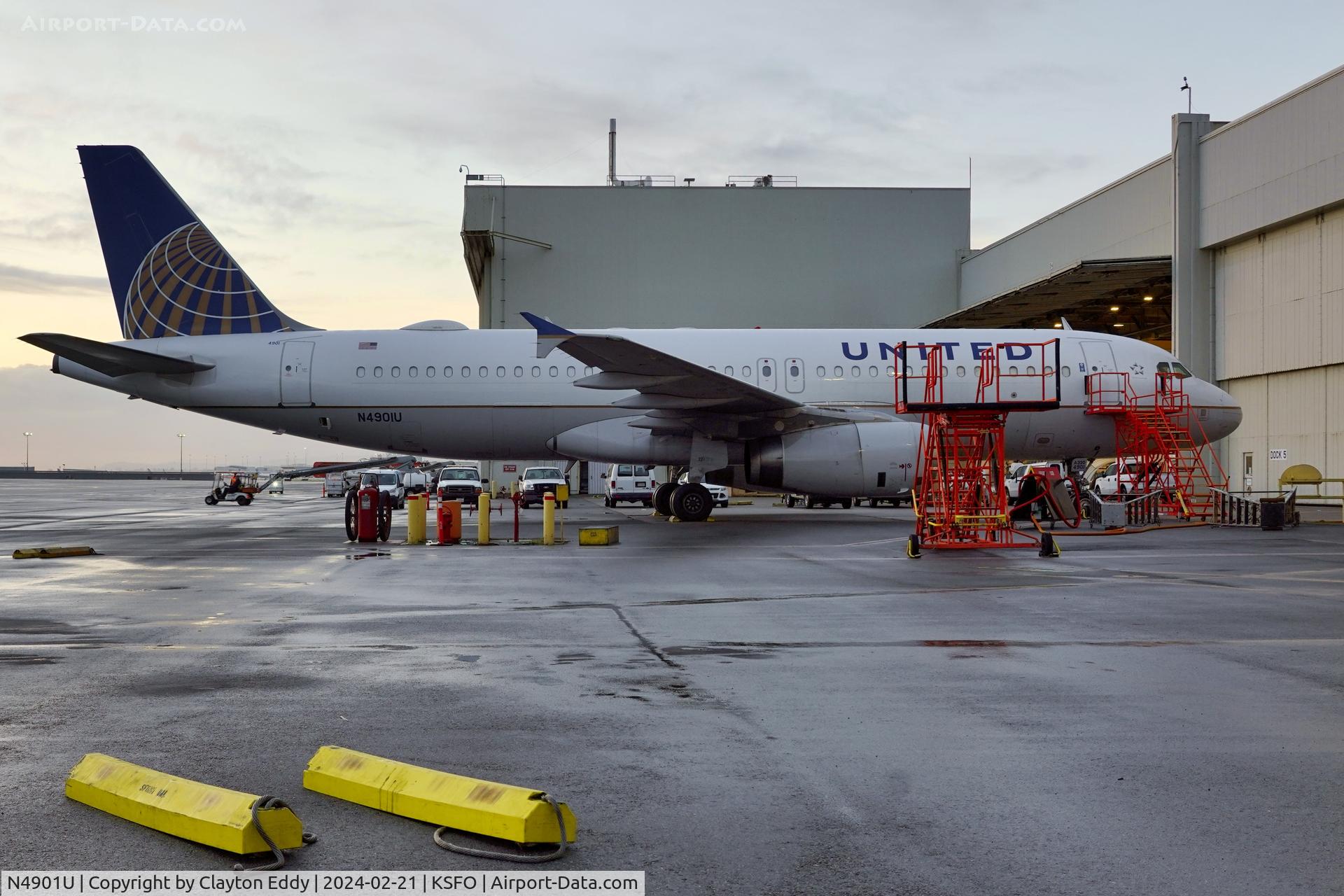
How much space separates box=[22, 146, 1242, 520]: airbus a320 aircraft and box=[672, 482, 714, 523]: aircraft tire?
4cm

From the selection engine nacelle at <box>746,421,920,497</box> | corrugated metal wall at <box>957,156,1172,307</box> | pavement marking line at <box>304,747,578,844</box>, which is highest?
corrugated metal wall at <box>957,156,1172,307</box>

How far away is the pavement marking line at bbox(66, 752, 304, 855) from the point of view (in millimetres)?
3621

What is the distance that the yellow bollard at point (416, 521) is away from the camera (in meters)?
18.9

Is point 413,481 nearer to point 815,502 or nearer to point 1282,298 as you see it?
point 815,502

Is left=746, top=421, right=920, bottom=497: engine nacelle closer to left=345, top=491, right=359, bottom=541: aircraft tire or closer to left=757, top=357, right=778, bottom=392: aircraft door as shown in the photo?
left=757, top=357, right=778, bottom=392: aircraft door

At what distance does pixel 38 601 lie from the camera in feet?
35.3

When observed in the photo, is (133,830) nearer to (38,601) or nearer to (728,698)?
(728,698)

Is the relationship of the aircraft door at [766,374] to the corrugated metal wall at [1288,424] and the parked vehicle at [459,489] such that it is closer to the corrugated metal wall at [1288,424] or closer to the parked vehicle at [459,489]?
the corrugated metal wall at [1288,424]

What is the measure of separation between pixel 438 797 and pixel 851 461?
17.4m

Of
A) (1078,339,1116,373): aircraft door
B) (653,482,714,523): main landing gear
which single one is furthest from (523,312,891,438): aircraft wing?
(1078,339,1116,373): aircraft door

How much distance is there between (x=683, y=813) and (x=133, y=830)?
200 cm

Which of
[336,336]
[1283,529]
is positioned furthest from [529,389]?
[1283,529]

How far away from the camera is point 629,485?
36.7 metres

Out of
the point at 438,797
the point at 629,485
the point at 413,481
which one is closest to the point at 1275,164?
the point at 629,485
